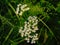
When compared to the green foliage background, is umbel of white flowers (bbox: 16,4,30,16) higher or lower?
higher

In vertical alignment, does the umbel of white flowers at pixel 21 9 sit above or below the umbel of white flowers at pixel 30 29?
above

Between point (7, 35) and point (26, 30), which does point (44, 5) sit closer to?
point (26, 30)

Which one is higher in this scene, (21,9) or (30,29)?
(21,9)

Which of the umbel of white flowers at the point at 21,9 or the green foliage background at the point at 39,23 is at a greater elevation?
the umbel of white flowers at the point at 21,9

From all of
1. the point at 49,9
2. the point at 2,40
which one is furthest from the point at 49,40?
the point at 2,40
